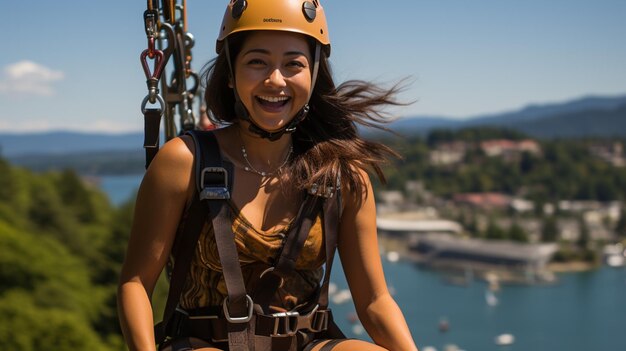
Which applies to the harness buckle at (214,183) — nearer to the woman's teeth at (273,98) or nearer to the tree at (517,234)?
the woman's teeth at (273,98)

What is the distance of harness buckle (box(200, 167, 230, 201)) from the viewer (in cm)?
213

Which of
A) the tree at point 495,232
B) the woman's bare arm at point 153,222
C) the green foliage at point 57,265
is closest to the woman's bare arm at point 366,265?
the woman's bare arm at point 153,222

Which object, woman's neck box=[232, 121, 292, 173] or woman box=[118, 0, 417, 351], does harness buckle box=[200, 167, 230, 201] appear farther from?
woman's neck box=[232, 121, 292, 173]

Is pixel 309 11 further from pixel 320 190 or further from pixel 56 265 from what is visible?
pixel 56 265

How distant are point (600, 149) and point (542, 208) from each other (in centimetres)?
2737

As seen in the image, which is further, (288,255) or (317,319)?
(317,319)

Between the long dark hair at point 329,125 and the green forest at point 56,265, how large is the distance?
1624cm

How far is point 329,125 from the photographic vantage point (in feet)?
8.12

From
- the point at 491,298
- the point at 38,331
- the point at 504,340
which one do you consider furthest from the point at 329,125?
the point at 491,298

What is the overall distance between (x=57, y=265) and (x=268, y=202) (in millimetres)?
24562

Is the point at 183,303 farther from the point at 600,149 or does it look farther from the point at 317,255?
the point at 600,149

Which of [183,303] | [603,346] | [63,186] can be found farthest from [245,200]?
[603,346]

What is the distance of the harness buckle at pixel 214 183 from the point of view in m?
2.13

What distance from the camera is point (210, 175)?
7.11 feet
